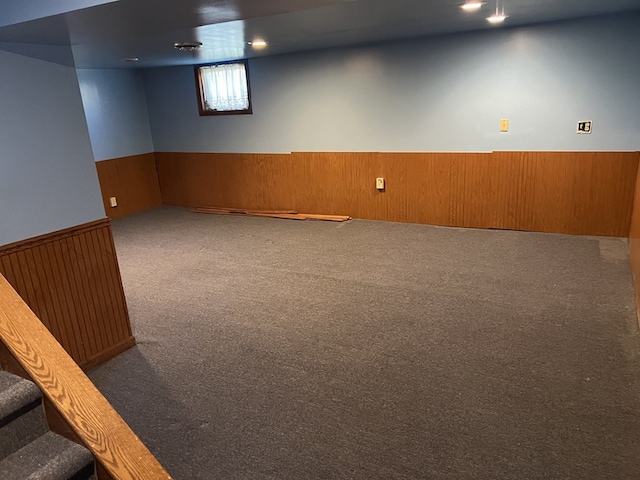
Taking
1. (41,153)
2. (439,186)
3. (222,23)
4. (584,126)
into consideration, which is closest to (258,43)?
(222,23)

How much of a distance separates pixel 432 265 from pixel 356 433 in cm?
226

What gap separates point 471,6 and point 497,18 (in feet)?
2.48

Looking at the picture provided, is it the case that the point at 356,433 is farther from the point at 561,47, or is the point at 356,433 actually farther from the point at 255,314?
the point at 561,47

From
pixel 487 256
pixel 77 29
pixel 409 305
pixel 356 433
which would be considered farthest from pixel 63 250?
pixel 487 256

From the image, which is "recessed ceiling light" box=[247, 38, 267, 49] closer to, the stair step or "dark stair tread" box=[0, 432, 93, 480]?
the stair step

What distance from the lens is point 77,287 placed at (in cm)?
278

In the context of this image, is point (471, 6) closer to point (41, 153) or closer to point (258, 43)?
point (258, 43)

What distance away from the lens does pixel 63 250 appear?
2674 millimetres

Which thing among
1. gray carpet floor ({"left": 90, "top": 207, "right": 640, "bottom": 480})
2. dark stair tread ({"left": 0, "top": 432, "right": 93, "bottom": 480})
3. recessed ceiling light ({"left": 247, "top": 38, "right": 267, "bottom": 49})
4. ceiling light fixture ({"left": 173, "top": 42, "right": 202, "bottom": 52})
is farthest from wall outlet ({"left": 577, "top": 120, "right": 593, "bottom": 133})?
dark stair tread ({"left": 0, "top": 432, "right": 93, "bottom": 480})

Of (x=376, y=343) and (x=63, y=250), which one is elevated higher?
(x=63, y=250)

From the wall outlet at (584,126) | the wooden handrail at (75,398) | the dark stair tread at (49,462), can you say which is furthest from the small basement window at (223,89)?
the dark stair tread at (49,462)

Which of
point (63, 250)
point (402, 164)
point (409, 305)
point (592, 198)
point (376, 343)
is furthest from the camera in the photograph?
point (402, 164)

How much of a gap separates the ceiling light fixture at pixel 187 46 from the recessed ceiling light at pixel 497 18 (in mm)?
2591

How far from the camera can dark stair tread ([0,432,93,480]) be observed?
4.46ft
